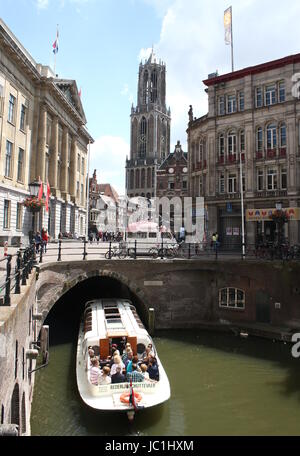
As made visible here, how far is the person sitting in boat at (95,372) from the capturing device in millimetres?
11969

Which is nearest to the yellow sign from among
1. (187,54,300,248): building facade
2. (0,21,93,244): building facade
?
(187,54,300,248): building facade

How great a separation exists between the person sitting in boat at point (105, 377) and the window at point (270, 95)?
27.2 m

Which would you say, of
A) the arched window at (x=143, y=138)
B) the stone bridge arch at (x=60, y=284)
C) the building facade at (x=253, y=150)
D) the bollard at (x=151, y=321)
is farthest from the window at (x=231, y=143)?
the arched window at (x=143, y=138)

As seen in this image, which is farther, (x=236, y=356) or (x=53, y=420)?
(x=236, y=356)

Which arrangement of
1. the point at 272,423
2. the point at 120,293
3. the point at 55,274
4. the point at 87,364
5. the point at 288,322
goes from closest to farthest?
the point at 272,423, the point at 87,364, the point at 55,274, the point at 288,322, the point at 120,293

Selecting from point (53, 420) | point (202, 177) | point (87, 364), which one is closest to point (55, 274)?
point (87, 364)

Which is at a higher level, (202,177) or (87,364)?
(202,177)

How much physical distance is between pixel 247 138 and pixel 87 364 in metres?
25.4

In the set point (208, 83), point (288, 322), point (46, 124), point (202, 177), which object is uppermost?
point (208, 83)

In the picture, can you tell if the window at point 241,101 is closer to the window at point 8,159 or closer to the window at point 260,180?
the window at point 260,180

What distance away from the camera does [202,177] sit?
116 ft

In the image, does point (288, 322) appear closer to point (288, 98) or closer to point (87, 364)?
point (87, 364)

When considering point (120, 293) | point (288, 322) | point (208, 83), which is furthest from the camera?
point (208, 83)

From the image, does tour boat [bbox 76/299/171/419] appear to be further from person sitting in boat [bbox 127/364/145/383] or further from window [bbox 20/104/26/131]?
window [bbox 20/104/26/131]
